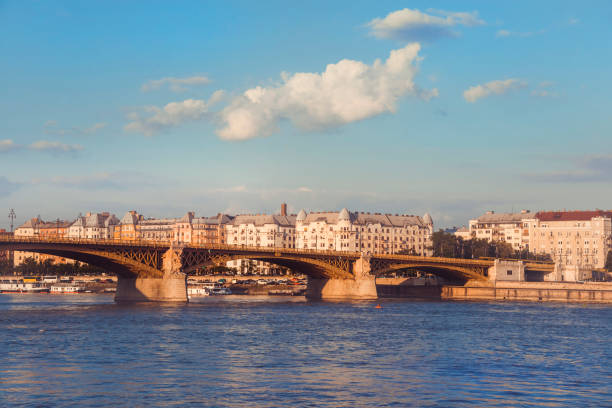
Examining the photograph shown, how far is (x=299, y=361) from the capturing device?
2494 inches

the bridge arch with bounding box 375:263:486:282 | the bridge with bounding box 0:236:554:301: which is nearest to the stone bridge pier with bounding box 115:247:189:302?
the bridge with bounding box 0:236:554:301

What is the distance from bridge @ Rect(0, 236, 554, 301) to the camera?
404ft

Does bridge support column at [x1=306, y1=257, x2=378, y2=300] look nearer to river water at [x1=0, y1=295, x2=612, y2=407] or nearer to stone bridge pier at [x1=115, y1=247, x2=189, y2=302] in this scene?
stone bridge pier at [x1=115, y1=247, x2=189, y2=302]

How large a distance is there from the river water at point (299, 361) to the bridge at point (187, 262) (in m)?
15.2

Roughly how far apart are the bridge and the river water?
1518 centimetres

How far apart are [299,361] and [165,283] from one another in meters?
72.0

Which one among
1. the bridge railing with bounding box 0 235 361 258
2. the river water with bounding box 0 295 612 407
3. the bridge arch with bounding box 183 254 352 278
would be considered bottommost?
the river water with bounding box 0 295 612 407

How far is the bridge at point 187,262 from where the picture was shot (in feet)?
404

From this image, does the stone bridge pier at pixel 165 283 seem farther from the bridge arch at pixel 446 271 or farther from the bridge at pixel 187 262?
the bridge arch at pixel 446 271

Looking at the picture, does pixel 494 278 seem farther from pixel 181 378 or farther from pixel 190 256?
pixel 181 378

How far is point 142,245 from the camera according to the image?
12975 cm

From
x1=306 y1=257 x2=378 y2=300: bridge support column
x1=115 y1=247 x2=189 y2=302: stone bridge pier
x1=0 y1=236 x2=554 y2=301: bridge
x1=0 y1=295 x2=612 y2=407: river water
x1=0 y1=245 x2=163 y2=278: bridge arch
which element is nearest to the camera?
x1=0 y1=295 x2=612 y2=407: river water

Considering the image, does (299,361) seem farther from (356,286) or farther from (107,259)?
(356,286)

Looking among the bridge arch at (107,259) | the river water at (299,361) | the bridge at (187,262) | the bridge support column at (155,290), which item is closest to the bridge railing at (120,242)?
the bridge at (187,262)
